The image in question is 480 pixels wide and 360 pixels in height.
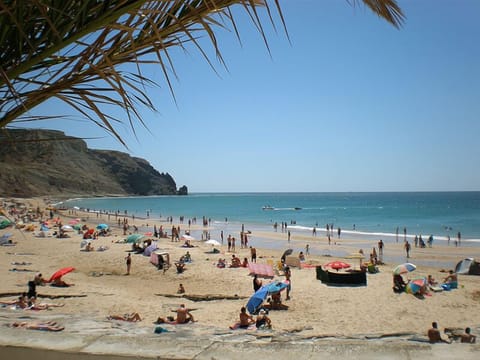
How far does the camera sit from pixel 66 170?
128 inches

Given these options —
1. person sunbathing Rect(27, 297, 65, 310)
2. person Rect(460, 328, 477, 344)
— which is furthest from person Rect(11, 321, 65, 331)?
person sunbathing Rect(27, 297, 65, 310)

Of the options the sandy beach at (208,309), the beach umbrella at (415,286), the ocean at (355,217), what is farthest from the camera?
the ocean at (355,217)

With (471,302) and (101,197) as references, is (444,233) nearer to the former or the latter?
(471,302)

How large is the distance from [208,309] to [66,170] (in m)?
9.30

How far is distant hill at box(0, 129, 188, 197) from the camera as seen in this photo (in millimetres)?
1753

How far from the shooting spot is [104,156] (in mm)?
165000

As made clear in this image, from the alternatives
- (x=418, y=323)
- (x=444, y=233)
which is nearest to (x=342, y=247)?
(x=444, y=233)

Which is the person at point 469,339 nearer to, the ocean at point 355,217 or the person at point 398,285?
the person at point 398,285

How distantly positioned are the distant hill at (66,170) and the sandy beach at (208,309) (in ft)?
2.85

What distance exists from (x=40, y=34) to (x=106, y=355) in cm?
145

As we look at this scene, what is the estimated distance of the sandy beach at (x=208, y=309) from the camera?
1975mm

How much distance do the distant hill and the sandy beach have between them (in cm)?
87

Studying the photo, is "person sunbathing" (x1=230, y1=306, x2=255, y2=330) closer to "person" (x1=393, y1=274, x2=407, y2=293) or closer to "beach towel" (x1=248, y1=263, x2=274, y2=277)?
"beach towel" (x1=248, y1=263, x2=274, y2=277)

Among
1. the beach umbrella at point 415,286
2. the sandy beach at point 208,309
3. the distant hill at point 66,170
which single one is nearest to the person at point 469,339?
the sandy beach at point 208,309
